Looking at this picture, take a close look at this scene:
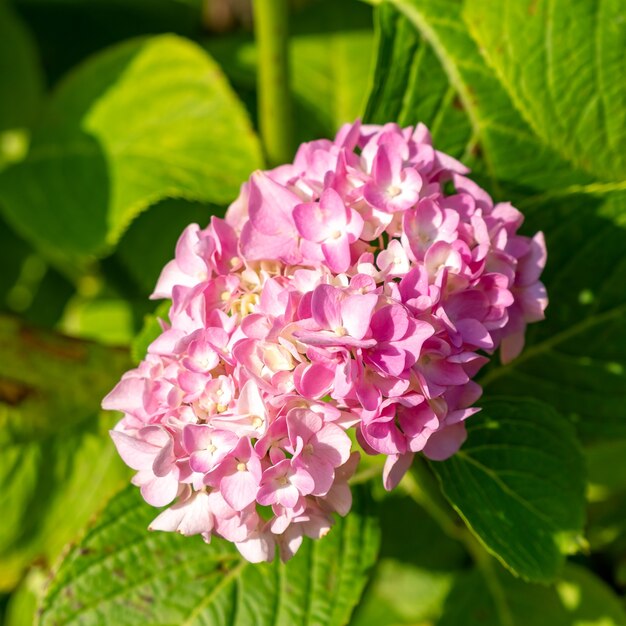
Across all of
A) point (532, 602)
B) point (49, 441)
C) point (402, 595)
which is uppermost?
point (49, 441)

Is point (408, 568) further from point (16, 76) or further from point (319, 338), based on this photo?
point (16, 76)

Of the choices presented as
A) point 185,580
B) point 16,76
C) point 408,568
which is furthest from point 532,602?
point 16,76

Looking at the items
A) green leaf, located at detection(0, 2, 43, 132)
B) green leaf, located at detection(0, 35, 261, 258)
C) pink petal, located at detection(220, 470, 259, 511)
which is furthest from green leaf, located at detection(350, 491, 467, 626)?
green leaf, located at detection(0, 2, 43, 132)

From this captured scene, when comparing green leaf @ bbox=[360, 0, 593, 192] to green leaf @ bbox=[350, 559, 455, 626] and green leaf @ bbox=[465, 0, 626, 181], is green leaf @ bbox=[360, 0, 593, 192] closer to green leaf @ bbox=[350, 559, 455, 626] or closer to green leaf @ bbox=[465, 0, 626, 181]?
green leaf @ bbox=[465, 0, 626, 181]

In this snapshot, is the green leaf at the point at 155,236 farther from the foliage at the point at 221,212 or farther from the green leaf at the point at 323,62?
the green leaf at the point at 323,62

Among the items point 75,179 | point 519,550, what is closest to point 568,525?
point 519,550
